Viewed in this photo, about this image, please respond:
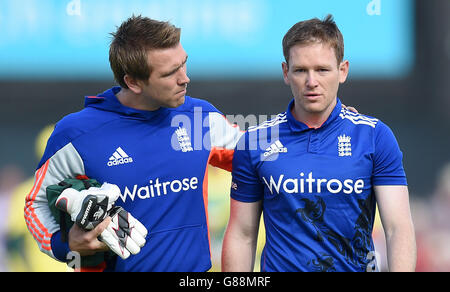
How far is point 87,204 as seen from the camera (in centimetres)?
281

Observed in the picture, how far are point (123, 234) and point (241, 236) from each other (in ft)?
1.86

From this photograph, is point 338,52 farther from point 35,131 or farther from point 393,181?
point 35,131

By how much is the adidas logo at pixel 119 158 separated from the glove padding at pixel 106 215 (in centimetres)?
17

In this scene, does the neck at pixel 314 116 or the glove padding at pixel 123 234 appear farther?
the neck at pixel 314 116

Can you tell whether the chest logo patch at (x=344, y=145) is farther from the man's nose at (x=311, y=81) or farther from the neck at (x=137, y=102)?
the neck at (x=137, y=102)

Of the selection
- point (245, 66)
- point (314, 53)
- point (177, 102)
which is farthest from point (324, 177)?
point (245, 66)

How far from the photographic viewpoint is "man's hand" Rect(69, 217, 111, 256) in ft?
9.50

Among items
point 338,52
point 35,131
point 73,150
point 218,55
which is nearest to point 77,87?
point 35,131

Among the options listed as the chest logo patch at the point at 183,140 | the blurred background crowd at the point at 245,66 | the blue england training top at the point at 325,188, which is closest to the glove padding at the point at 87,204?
the chest logo patch at the point at 183,140

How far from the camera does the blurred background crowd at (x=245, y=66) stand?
265 inches

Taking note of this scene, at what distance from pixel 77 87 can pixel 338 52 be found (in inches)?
176

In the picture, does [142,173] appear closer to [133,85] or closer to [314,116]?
[133,85]

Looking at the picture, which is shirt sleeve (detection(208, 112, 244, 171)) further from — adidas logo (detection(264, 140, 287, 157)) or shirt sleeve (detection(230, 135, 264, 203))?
adidas logo (detection(264, 140, 287, 157))

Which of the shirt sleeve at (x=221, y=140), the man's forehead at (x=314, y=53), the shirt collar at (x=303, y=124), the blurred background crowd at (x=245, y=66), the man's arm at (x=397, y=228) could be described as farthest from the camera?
the blurred background crowd at (x=245, y=66)
